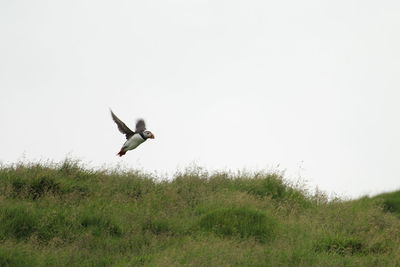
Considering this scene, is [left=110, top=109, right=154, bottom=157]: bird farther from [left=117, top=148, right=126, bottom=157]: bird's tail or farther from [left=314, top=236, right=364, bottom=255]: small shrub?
[left=314, top=236, right=364, bottom=255]: small shrub

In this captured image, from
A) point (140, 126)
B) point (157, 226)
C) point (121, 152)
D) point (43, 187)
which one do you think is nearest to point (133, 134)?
point (140, 126)

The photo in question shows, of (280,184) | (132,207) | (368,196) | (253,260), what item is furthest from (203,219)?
(368,196)

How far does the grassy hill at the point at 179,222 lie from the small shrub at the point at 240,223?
2 cm

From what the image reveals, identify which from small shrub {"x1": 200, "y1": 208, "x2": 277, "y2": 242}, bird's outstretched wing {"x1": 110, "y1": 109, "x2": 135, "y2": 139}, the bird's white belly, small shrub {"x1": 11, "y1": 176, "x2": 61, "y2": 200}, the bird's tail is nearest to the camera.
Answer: small shrub {"x1": 200, "y1": 208, "x2": 277, "y2": 242}

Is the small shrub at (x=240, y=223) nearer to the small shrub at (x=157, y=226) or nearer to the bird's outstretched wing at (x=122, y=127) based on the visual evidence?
the small shrub at (x=157, y=226)

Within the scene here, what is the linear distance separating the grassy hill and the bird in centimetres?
67

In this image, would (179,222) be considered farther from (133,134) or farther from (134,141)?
(133,134)

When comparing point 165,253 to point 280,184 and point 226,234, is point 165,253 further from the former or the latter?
point 280,184

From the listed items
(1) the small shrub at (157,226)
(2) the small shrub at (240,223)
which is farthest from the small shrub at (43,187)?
(2) the small shrub at (240,223)

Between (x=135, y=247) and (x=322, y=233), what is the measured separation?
300 centimetres

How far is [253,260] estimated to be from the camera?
9.14 m

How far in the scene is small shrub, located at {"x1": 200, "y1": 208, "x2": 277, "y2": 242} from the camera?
1069 centimetres

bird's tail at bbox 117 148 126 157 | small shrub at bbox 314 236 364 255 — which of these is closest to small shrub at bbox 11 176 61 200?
bird's tail at bbox 117 148 126 157

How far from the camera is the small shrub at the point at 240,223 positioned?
35.1ft
